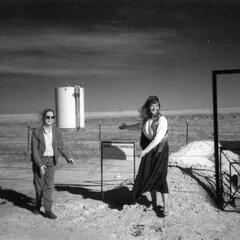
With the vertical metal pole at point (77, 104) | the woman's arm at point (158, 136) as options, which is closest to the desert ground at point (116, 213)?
the woman's arm at point (158, 136)

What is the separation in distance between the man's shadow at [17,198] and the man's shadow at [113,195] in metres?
0.93

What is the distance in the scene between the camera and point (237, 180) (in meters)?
7.86

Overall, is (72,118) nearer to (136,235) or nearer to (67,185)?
(67,185)

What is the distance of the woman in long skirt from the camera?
572 centimetres

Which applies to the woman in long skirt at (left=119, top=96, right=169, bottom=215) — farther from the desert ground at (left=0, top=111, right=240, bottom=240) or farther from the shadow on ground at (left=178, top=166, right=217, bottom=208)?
the shadow on ground at (left=178, top=166, right=217, bottom=208)

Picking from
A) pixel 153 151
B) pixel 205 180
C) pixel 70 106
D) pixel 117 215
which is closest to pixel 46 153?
pixel 117 215

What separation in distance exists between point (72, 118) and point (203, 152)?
4.98 metres

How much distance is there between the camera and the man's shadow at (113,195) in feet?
21.9

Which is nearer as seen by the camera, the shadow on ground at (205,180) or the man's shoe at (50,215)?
the man's shoe at (50,215)

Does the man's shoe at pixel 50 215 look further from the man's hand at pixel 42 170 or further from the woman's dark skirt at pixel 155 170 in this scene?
the woman's dark skirt at pixel 155 170

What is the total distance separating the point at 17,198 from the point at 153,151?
3469mm

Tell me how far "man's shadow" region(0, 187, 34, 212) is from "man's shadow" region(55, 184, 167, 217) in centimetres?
93

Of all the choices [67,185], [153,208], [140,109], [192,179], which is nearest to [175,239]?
[153,208]

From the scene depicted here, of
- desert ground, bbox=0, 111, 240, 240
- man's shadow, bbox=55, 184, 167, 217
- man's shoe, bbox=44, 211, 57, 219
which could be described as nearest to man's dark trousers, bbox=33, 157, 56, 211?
man's shoe, bbox=44, 211, 57, 219
